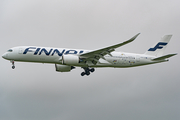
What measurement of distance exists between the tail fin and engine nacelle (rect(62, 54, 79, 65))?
13.3m

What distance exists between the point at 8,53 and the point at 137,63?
2055 centimetres

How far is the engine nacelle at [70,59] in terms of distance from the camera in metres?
44.0

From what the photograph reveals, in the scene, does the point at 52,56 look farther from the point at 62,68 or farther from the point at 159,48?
the point at 159,48

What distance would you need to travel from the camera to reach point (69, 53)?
46062 millimetres

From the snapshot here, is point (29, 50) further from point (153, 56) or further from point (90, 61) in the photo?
point (153, 56)

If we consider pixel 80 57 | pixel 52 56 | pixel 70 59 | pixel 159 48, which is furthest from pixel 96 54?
pixel 159 48

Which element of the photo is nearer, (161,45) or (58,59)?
(58,59)

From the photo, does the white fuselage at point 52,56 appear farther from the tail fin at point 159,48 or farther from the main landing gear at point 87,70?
the tail fin at point 159,48

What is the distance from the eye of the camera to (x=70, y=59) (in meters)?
44.2

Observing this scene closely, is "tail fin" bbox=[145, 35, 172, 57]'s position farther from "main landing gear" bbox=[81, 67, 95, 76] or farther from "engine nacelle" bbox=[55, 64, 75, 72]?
"engine nacelle" bbox=[55, 64, 75, 72]

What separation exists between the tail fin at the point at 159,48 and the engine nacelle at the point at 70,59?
13324 mm

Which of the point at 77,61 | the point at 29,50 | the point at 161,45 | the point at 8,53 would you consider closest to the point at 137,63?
the point at 161,45

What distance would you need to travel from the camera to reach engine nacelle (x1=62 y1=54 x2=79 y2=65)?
1731 inches

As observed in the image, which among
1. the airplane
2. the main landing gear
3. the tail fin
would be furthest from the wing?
the tail fin
